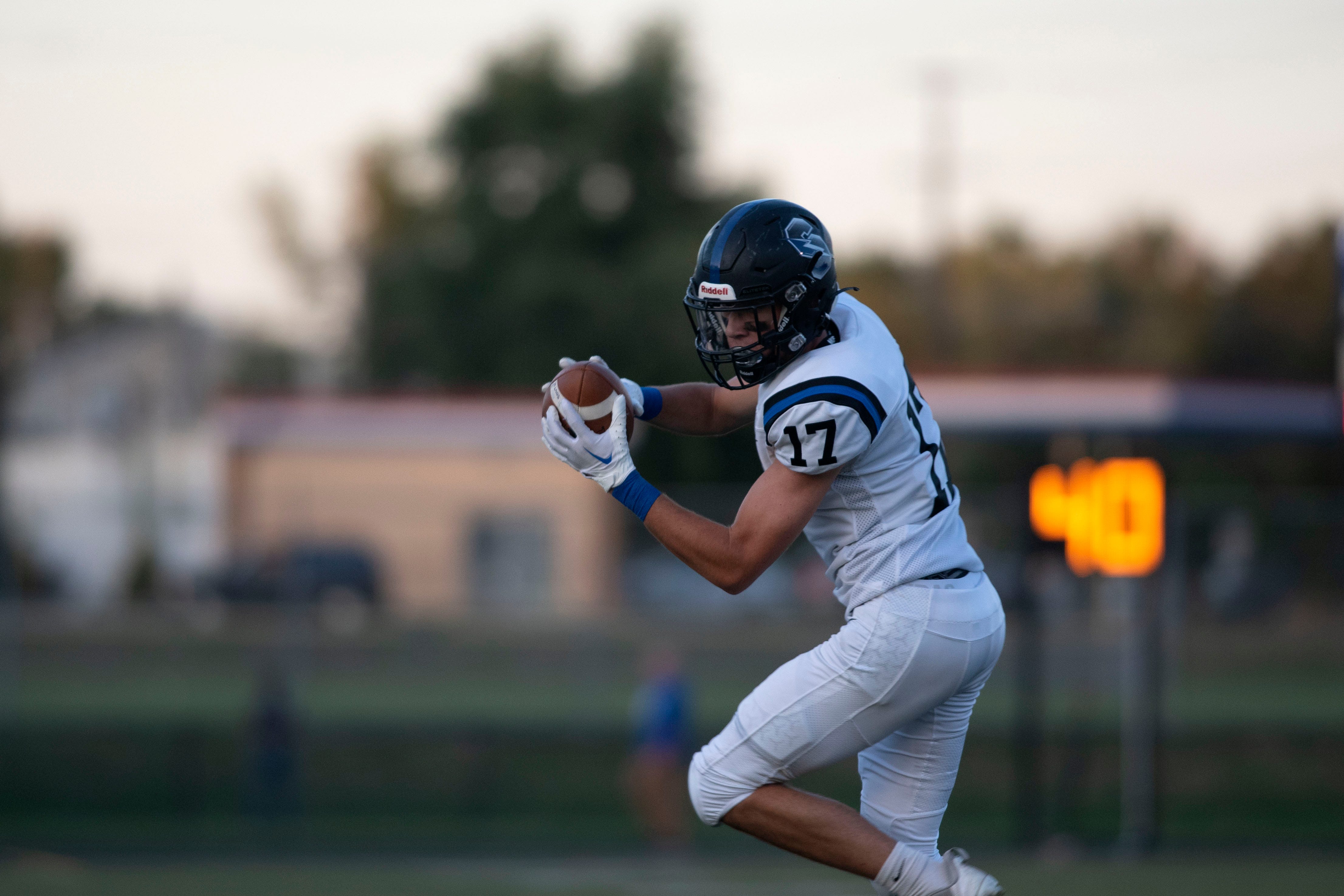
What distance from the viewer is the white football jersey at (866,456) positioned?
3.83 metres

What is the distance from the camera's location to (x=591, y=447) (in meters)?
4.03

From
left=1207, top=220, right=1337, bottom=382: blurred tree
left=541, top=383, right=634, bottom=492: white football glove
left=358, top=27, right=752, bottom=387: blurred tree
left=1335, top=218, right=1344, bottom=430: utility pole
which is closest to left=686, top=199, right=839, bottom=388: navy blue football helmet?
left=541, top=383, right=634, bottom=492: white football glove

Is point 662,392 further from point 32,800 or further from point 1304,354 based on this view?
point 1304,354

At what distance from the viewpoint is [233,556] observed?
20641 mm

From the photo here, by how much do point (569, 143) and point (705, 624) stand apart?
26277 mm

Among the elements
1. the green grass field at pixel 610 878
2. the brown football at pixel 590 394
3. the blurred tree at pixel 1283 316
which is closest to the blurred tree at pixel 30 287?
the blurred tree at pixel 1283 316

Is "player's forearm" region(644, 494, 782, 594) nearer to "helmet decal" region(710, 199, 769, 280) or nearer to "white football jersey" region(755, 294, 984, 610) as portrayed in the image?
"white football jersey" region(755, 294, 984, 610)

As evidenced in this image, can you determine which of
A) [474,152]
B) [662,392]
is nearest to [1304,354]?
[474,152]

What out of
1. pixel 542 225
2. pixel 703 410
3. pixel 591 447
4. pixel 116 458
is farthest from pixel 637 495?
pixel 542 225

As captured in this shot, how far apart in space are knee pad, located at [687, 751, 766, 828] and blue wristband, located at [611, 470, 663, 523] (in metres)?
0.71

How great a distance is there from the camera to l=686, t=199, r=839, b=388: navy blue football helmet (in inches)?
159

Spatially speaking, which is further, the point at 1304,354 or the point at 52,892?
the point at 1304,354

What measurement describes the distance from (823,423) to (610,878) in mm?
9061

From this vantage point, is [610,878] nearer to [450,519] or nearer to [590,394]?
[450,519]
